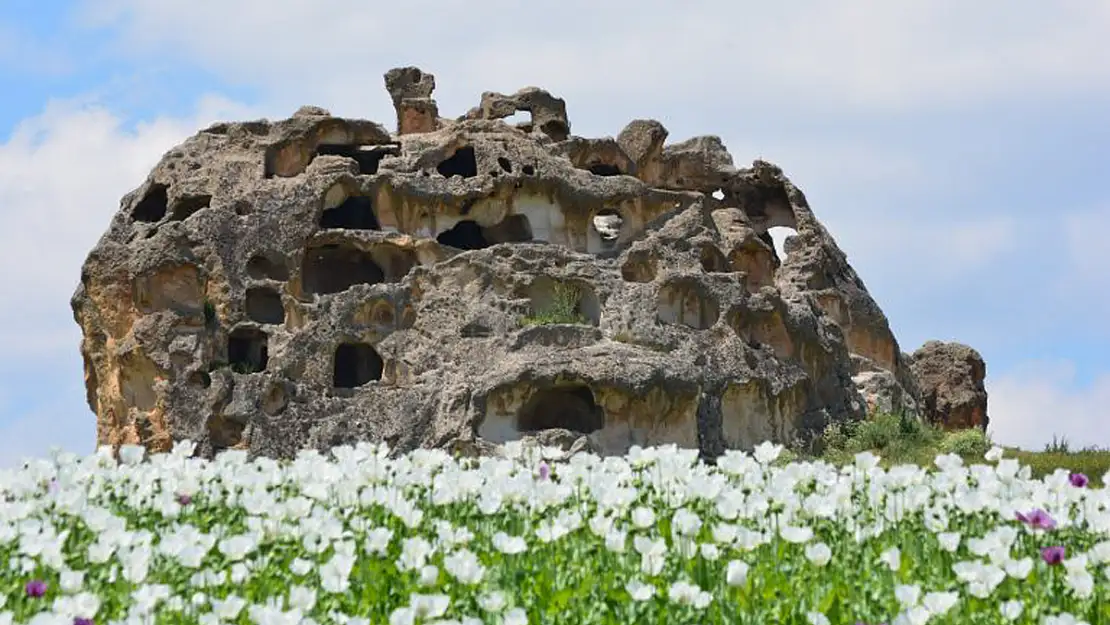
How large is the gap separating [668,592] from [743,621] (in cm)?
52

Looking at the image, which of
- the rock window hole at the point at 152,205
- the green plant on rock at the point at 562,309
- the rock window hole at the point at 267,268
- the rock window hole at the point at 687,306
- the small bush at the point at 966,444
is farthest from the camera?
the rock window hole at the point at 152,205

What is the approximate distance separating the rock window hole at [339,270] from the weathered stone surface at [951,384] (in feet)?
52.4

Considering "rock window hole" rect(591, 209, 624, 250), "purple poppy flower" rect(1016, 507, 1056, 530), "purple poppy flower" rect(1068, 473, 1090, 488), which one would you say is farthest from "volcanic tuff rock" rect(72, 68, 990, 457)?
"purple poppy flower" rect(1016, 507, 1056, 530)

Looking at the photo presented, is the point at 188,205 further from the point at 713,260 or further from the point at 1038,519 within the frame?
the point at 1038,519

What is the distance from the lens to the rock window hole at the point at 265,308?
1172 inches

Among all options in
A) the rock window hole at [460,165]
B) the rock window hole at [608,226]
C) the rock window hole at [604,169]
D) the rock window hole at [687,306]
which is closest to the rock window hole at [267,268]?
the rock window hole at [460,165]

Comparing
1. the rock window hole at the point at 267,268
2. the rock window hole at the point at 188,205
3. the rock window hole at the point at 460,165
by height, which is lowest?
the rock window hole at the point at 267,268

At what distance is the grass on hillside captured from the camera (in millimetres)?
29081

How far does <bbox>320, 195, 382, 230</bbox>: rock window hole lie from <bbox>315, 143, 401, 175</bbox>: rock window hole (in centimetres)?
94

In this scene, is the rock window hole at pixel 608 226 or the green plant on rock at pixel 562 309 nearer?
the green plant on rock at pixel 562 309

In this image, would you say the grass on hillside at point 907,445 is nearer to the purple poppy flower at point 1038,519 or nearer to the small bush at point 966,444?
the small bush at point 966,444

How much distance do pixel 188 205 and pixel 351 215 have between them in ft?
10.6

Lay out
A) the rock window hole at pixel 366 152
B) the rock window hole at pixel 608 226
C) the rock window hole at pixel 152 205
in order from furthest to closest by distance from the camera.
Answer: the rock window hole at pixel 366 152
the rock window hole at pixel 608 226
the rock window hole at pixel 152 205

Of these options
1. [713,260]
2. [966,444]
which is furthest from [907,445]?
[713,260]
